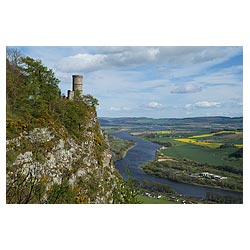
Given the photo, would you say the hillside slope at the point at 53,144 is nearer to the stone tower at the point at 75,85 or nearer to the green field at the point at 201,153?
the stone tower at the point at 75,85

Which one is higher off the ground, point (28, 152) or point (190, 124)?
point (190, 124)

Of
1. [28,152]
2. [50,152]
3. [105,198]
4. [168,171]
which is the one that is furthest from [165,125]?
[28,152]

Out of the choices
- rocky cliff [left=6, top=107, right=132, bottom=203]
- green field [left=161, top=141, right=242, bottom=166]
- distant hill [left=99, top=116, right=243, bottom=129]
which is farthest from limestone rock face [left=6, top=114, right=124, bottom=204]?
green field [left=161, top=141, right=242, bottom=166]

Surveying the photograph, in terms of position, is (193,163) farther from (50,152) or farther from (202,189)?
(50,152)

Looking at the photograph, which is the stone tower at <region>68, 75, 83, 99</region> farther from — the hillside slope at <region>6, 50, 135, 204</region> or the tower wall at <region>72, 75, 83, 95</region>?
the hillside slope at <region>6, 50, 135, 204</region>

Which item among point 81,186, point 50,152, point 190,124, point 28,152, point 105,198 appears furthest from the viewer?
point 190,124

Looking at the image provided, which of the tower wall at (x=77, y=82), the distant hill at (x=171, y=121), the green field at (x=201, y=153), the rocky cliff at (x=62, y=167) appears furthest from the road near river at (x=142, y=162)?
the tower wall at (x=77, y=82)

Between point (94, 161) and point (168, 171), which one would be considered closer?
point (94, 161)
